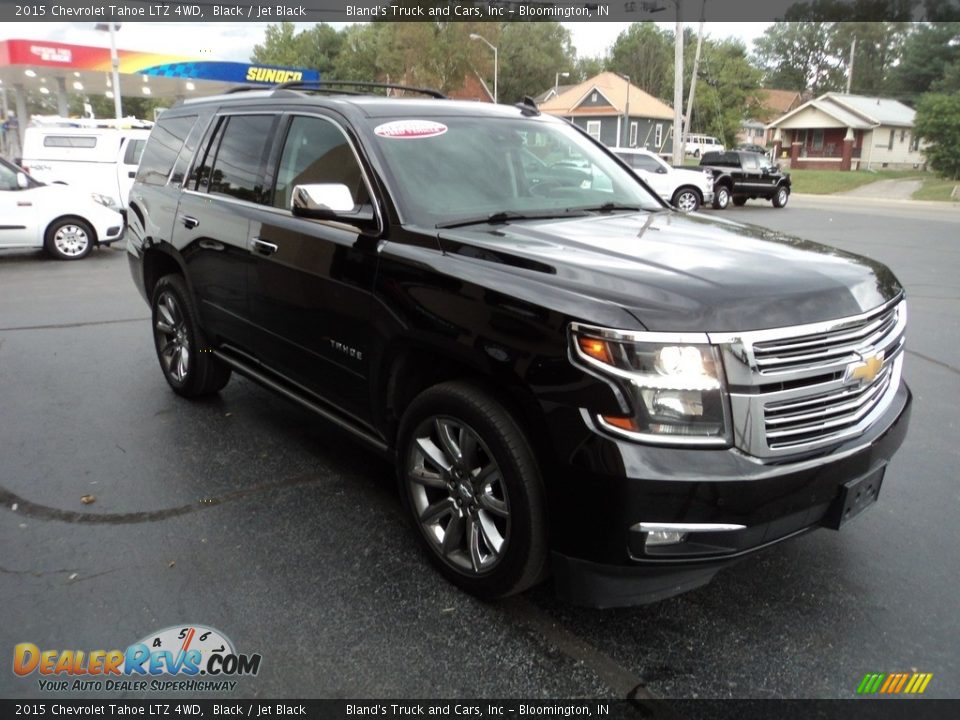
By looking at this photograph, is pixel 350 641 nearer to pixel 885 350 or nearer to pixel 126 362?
pixel 885 350

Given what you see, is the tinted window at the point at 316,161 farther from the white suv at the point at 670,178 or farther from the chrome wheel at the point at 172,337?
the white suv at the point at 670,178

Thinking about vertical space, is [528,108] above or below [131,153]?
above

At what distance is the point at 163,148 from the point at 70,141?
1414cm

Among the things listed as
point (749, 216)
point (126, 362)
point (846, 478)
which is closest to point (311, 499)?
point (846, 478)

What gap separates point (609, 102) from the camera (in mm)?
62906

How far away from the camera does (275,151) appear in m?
4.18

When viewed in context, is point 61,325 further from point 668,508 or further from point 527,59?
point 527,59

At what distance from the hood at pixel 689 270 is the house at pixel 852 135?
59.7m

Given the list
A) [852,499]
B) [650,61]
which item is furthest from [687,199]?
[650,61]

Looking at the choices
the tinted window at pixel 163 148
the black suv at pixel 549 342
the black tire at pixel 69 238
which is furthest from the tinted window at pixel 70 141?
the black suv at pixel 549 342

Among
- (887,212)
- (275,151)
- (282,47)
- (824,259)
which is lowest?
(887,212)

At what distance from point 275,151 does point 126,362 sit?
3190 mm

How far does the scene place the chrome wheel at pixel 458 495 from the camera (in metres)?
2.87

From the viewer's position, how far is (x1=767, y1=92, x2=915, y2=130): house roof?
190ft
